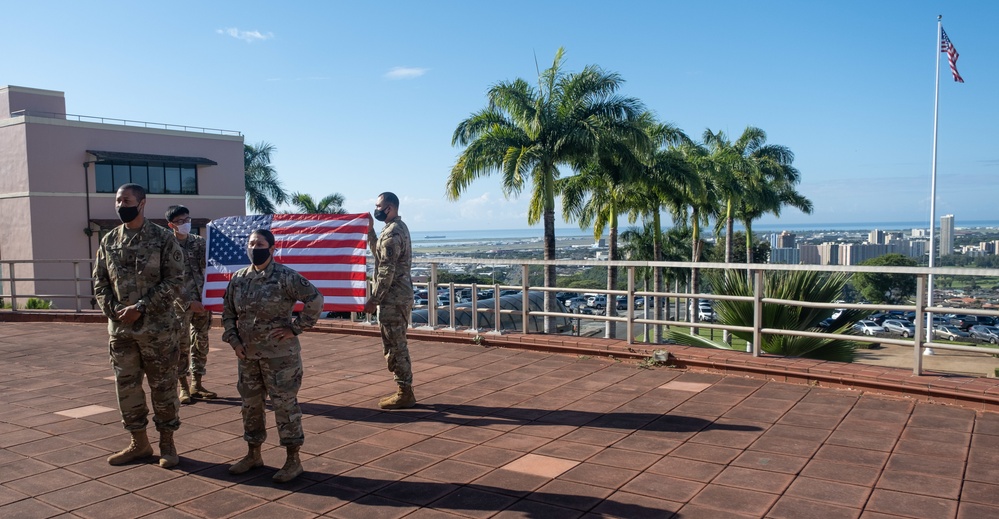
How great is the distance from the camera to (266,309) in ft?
15.0

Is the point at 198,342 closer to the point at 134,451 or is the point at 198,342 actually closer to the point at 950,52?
the point at 134,451

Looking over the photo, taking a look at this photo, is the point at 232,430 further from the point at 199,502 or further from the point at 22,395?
the point at 22,395

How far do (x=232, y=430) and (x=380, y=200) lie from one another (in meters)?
2.31

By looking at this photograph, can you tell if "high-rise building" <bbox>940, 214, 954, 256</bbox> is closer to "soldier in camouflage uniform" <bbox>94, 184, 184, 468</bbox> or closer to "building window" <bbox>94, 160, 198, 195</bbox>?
"building window" <bbox>94, 160, 198, 195</bbox>

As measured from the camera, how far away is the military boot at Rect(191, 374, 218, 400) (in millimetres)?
6852

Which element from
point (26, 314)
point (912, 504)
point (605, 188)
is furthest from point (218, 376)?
point (605, 188)

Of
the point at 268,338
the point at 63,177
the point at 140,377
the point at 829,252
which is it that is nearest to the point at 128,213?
the point at 140,377

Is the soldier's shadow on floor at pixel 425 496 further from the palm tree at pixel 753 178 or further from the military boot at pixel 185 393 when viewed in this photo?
the palm tree at pixel 753 178

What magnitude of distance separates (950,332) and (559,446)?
2270 inches

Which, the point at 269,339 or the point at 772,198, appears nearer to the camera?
the point at 269,339

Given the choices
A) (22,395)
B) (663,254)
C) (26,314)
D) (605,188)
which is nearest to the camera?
(22,395)

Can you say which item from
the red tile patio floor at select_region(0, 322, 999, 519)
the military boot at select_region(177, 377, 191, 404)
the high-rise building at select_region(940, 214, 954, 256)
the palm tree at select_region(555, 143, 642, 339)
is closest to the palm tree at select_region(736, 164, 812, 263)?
the palm tree at select_region(555, 143, 642, 339)

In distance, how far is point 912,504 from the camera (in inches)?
156

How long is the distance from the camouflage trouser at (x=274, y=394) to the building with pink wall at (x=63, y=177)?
33.0 m
